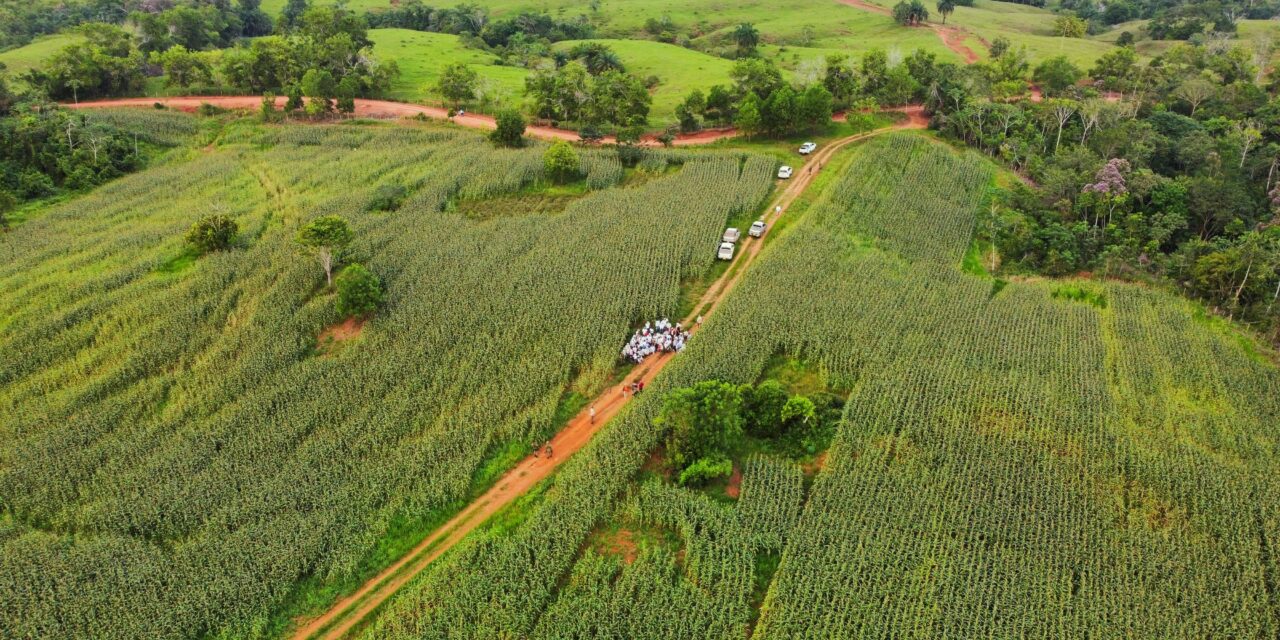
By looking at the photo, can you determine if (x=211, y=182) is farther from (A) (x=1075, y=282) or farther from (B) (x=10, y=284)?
(A) (x=1075, y=282)

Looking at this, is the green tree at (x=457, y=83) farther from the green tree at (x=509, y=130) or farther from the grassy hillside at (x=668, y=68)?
the grassy hillside at (x=668, y=68)

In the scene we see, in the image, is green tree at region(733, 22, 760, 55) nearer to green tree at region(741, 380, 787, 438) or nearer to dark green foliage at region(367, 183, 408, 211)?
dark green foliage at region(367, 183, 408, 211)

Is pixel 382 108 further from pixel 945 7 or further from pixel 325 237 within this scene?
pixel 945 7

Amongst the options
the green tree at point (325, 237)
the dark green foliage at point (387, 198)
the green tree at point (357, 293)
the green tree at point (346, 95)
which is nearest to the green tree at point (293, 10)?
the green tree at point (346, 95)

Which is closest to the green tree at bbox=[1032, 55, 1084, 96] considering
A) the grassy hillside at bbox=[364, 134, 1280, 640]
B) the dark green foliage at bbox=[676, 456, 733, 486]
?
the grassy hillside at bbox=[364, 134, 1280, 640]

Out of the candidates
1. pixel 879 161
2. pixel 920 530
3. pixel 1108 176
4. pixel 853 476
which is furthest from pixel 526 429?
pixel 1108 176

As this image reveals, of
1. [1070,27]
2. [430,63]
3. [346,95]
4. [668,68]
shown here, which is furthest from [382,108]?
[1070,27]
